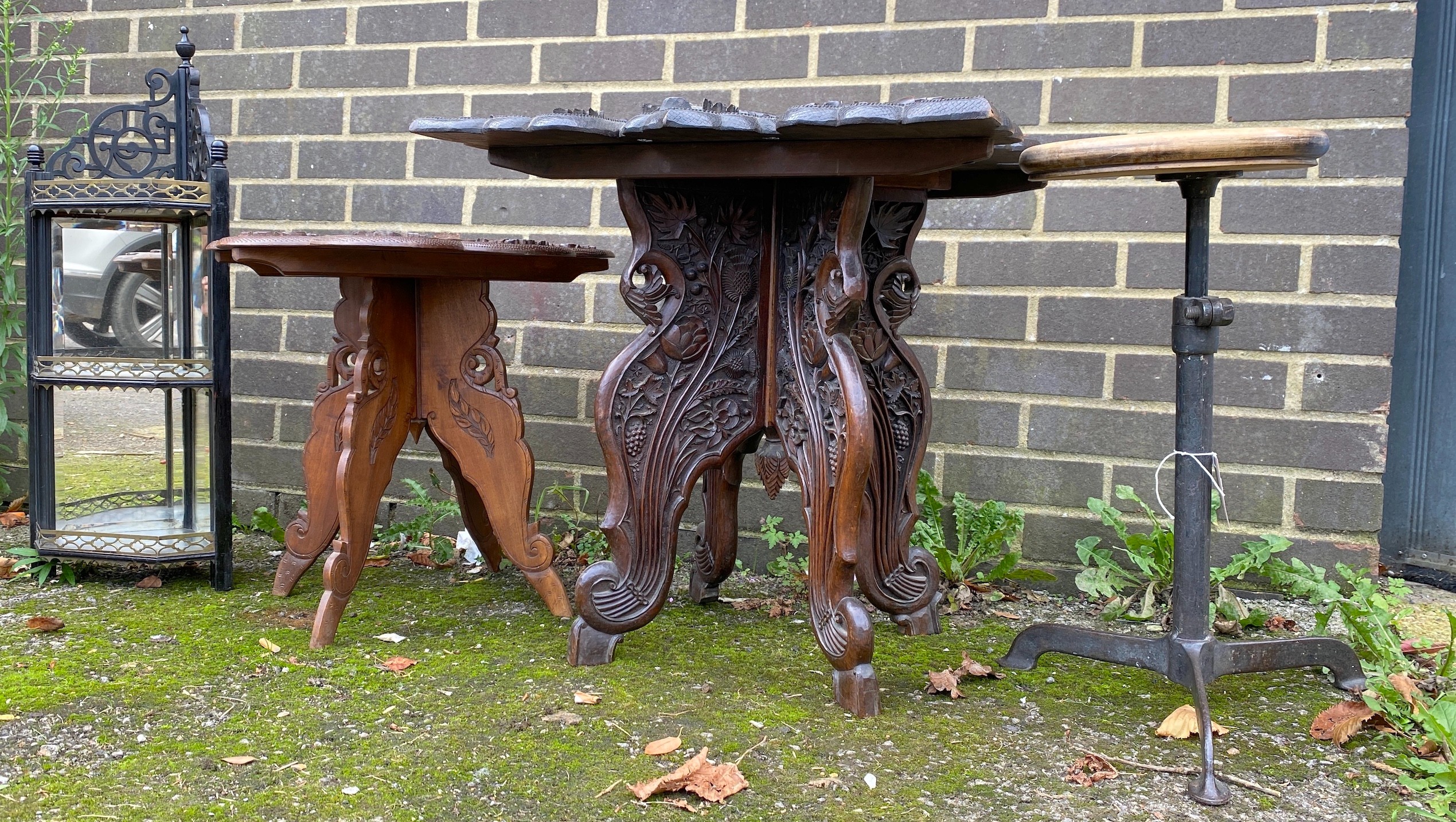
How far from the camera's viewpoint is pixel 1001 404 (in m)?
2.85

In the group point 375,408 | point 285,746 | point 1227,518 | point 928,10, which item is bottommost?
point 285,746

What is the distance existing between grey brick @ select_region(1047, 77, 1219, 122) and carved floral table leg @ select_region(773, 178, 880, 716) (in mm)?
935

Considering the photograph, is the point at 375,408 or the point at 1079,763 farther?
the point at 375,408

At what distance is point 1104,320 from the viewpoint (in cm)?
275

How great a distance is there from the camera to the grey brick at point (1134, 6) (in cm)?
261

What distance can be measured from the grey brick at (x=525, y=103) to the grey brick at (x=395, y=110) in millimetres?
56

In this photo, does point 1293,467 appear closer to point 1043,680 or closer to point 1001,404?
point 1001,404

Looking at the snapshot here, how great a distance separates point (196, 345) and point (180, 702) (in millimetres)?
1084

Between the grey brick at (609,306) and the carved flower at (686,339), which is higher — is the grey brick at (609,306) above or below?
above

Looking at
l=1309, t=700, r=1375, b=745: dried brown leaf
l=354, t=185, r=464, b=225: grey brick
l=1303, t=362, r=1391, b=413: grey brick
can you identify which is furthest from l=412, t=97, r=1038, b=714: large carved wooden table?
l=354, t=185, r=464, b=225: grey brick

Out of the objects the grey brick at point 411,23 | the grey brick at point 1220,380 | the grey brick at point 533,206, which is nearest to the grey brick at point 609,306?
the grey brick at point 533,206

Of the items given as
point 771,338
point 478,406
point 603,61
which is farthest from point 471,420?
point 603,61

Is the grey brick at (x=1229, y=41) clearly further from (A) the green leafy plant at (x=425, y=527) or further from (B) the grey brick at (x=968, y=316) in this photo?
(A) the green leafy plant at (x=425, y=527)

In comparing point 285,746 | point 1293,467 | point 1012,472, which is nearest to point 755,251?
point 1012,472
